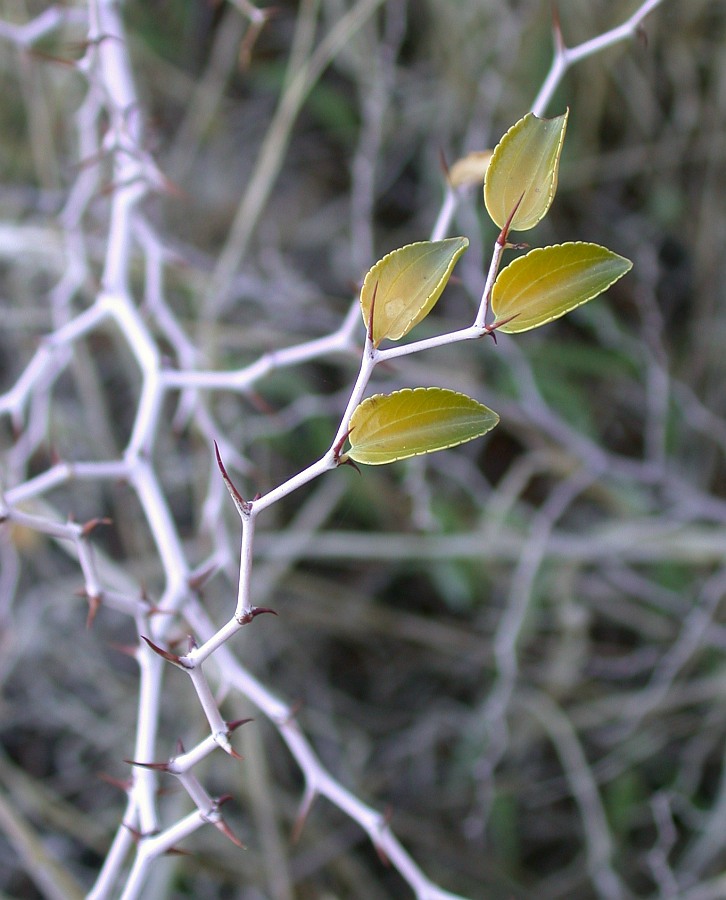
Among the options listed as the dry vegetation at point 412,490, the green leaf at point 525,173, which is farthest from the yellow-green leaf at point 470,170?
the dry vegetation at point 412,490

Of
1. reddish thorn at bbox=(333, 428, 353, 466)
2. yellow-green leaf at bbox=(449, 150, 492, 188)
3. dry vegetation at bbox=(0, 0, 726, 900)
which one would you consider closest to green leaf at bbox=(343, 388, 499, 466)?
reddish thorn at bbox=(333, 428, 353, 466)

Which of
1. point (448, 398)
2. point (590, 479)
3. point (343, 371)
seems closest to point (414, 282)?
point (448, 398)

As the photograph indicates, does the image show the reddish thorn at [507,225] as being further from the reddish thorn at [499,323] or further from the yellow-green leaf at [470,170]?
the yellow-green leaf at [470,170]

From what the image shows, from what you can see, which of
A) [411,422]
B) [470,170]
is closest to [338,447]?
[411,422]

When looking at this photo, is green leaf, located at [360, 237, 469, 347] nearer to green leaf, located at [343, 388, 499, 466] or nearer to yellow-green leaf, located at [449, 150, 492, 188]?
green leaf, located at [343, 388, 499, 466]

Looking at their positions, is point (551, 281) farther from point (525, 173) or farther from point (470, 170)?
point (470, 170)

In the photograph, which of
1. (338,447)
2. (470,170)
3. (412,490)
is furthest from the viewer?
(412,490)
